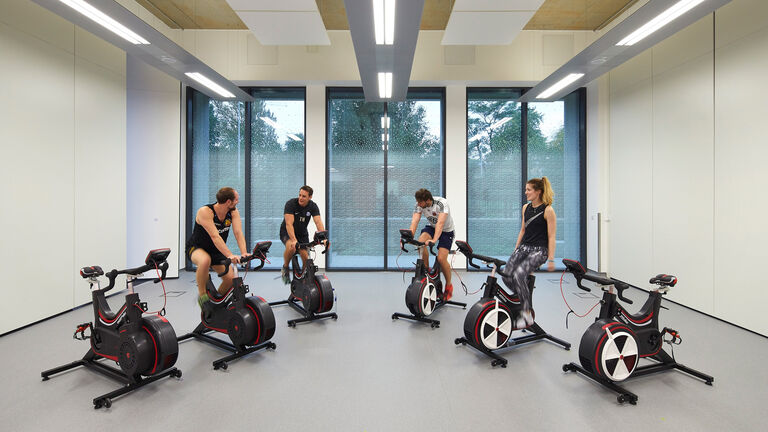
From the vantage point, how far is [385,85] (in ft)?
15.3

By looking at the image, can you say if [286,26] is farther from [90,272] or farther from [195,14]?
[90,272]

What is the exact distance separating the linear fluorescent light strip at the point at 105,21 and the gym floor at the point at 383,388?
2874 millimetres

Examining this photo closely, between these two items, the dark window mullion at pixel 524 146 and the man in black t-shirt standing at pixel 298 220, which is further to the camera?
the dark window mullion at pixel 524 146

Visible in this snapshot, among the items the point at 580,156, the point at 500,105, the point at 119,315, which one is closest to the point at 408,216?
the point at 500,105

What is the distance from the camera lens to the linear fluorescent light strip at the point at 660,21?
2712 mm

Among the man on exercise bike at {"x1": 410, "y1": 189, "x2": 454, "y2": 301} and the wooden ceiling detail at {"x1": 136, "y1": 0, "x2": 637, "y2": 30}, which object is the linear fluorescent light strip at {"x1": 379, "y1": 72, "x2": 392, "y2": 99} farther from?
the man on exercise bike at {"x1": 410, "y1": 189, "x2": 454, "y2": 301}

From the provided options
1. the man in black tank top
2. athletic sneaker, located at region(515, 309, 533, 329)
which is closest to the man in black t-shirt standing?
the man in black tank top

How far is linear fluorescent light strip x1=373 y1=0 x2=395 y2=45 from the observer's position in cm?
272

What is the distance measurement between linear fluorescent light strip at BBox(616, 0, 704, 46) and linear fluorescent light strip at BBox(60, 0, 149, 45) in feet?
15.6

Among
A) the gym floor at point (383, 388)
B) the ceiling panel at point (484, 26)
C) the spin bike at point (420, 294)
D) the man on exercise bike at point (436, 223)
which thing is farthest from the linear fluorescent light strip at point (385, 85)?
the gym floor at point (383, 388)

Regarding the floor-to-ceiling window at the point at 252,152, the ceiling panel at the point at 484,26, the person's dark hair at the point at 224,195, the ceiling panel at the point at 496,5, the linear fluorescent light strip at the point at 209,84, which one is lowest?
the person's dark hair at the point at 224,195

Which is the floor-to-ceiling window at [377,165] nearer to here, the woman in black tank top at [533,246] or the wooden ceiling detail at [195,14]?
the wooden ceiling detail at [195,14]

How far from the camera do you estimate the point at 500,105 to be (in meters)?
6.00

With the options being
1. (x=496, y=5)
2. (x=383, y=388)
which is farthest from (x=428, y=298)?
(x=496, y=5)
